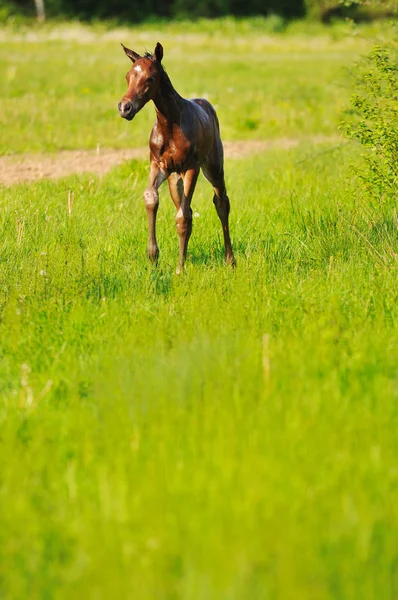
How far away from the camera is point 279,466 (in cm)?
396

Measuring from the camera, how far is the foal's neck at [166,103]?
7.79m

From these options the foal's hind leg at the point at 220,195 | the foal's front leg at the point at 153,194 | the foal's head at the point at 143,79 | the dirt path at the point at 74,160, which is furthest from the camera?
the dirt path at the point at 74,160

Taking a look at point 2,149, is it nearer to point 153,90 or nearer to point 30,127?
point 30,127

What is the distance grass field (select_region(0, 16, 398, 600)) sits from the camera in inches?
135

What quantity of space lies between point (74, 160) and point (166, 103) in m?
6.52

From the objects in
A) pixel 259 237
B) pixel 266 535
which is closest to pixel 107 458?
pixel 266 535

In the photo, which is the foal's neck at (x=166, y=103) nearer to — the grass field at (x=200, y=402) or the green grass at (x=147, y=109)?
the grass field at (x=200, y=402)

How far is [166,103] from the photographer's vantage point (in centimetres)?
783

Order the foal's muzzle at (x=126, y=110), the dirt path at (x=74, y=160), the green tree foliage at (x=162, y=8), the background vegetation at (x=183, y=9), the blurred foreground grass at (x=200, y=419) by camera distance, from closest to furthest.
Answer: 1. the blurred foreground grass at (x=200, y=419)
2. the foal's muzzle at (x=126, y=110)
3. the dirt path at (x=74, y=160)
4. the background vegetation at (x=183, y=9)
5. the green tree foliage at (x=162, y=8)

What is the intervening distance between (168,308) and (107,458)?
7.54 ft

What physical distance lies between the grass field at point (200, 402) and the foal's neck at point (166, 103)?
122 cm

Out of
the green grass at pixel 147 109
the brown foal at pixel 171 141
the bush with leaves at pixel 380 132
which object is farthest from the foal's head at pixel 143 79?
the green grass at pixel 147 109

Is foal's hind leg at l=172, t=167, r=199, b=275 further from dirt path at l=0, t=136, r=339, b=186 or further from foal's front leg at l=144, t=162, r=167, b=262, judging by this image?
dirt path at l=0, t=136, r=339, b=186

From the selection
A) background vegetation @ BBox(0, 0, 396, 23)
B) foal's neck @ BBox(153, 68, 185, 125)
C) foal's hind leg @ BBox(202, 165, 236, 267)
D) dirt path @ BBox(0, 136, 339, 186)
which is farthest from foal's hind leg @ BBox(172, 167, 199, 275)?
background vegetation @ BBox(0, 0, 396, 23)
